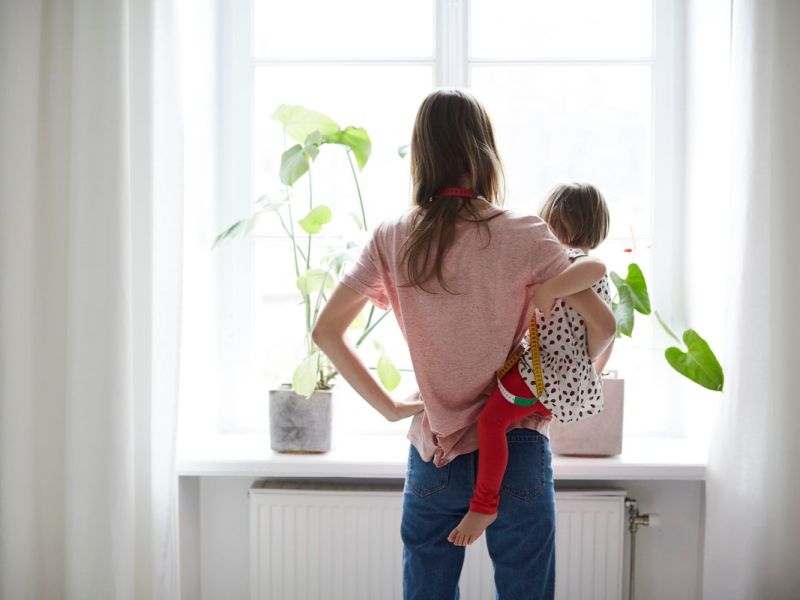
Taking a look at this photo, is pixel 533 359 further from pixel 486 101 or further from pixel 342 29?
pixel 342 29

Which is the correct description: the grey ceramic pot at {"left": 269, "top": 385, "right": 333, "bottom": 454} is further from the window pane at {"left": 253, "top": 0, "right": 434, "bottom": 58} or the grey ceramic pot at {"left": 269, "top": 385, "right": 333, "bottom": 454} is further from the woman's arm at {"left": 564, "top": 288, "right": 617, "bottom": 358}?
the window pane at {"left": 253, "top": 0, "right": 434, "bottom": 58}

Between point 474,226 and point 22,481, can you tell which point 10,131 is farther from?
point 474,226

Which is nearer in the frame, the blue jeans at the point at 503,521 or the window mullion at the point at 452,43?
the blue jeans at the point at 503,521

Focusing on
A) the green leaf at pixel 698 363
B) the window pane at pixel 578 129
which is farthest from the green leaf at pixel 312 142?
the green leaf at pixel 698 363

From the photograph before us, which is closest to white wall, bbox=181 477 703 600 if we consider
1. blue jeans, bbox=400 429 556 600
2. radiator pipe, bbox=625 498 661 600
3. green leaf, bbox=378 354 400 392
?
radiator pipe, bbox=625 498 661 600

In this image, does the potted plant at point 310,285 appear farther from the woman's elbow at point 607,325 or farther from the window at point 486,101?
the woman's elbow at point 607,325

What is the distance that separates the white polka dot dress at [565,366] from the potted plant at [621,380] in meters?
0.41

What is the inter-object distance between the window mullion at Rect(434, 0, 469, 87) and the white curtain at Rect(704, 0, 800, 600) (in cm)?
69

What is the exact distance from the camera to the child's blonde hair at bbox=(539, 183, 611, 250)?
4.31 feet

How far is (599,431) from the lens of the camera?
1732 millimetres

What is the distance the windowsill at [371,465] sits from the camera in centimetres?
169

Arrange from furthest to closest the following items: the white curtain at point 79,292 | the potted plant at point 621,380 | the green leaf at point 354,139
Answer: the green leaf at point 354,139 → the potted plant at point 621,380 → the white curtain at point 79,292

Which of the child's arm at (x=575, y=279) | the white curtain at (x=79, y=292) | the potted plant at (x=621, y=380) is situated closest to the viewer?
the child's arm at (x=575, y=279)

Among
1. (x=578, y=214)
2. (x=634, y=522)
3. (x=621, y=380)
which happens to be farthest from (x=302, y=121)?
(x=634, y=522)
